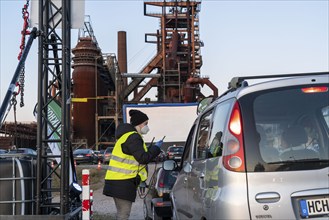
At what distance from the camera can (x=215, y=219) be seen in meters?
3.77

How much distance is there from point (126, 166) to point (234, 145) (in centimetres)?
247

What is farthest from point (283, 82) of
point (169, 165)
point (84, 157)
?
point (84, 157)

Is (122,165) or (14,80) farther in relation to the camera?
(14,80)

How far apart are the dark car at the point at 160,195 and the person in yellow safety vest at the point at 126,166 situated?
92.6 inches

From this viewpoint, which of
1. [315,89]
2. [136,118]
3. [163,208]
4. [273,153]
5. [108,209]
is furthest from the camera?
[108,209]

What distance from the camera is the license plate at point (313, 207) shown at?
3482mm

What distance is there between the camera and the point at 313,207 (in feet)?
11.5

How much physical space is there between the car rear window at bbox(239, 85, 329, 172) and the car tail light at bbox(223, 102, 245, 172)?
44 mm

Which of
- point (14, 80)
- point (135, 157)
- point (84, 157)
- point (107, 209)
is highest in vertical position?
point (14, 80)

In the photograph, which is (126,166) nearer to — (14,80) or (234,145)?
(14,80)

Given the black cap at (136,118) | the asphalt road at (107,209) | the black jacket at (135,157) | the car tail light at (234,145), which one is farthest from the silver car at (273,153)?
the asphalt road at (107,209)

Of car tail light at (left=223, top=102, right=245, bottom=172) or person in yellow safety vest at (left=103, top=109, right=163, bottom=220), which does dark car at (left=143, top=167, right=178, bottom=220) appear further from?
car tail light at (left=223, top=102, right=245, bottom=172)

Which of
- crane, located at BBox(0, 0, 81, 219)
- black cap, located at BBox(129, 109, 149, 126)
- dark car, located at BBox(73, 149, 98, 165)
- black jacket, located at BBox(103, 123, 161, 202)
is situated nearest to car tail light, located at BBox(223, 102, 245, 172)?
black jacket, located at BBox(103, 123, 161, 202)

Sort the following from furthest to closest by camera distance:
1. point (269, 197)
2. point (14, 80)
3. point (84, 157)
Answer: point (84, 157)
point (14, 80)
point (269, 197)
